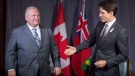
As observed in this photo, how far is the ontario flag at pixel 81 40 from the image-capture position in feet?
10.8

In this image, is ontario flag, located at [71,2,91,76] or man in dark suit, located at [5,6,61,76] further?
ontario flag, located at [71,2,91,76]

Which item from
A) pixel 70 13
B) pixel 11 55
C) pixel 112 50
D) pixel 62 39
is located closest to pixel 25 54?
pixel 11 55

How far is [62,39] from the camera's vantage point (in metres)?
3.31

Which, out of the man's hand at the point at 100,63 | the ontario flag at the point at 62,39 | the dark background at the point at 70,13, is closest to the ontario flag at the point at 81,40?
the ontario flag at the point at 62,39

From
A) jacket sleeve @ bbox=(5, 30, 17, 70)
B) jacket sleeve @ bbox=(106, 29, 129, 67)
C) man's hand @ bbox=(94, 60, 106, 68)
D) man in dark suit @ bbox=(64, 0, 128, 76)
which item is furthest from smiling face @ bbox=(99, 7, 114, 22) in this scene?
jacket sleeve @ bbox=(5, 30, 17, 70)

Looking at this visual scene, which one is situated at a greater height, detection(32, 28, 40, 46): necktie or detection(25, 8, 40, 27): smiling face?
detection(25, 8, 40, 27): smiling face

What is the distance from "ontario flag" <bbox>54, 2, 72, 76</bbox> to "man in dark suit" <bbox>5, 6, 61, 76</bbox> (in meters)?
0.96

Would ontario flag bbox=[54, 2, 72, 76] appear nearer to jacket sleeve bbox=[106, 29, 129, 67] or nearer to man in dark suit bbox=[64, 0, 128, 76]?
man in dark suit bbox=[64, 0, 128, 76]

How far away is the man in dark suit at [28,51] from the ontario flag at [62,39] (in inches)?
37.7

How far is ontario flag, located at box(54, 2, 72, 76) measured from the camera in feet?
10.8

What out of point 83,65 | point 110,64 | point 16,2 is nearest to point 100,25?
point 110,64

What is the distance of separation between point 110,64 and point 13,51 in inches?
42.0

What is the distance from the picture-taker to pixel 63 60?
3291 millimetres

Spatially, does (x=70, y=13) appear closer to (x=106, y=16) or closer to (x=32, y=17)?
(x=32, y=17)
